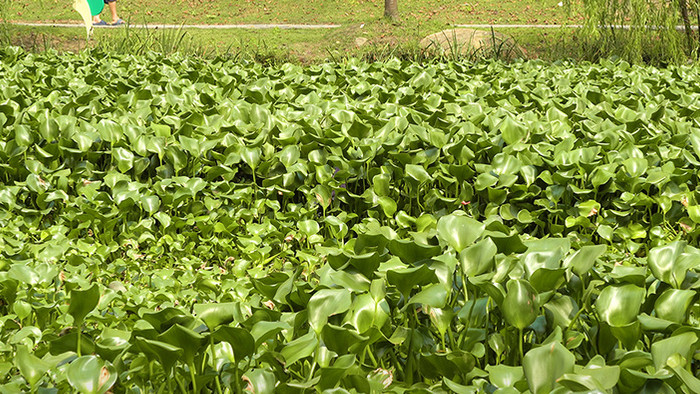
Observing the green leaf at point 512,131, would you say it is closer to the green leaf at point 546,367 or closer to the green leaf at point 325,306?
the green leaf at point 325,306

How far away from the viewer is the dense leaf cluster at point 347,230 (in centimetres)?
173

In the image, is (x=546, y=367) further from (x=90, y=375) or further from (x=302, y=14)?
(x=302, y=14)

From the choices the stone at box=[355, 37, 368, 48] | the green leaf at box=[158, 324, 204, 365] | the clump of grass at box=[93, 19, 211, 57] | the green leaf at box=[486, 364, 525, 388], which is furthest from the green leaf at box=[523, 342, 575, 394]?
the stone at box=[355, 37, 368, 48]

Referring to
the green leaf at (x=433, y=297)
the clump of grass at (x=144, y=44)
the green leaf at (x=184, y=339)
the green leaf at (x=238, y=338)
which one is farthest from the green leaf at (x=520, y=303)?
the clump of grass at (x=144, y=44)

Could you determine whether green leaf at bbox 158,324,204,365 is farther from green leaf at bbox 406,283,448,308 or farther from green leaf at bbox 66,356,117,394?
green leaf at bbox 406,283,448,308

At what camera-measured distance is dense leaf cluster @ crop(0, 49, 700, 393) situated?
68.1 inches

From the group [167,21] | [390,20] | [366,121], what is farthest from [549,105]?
[167,21]

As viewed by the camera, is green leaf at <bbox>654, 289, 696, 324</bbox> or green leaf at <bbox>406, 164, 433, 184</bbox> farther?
green leaf at <bbox>406, 164, 433, 184</bbox>

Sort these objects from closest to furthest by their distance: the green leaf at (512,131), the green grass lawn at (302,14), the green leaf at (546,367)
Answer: the green leaf at (546,367)
the green leaf at (512,131)
the green grass lawn at (302,14)

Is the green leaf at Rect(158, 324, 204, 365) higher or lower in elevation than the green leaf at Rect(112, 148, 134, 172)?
higher

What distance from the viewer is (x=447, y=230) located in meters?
2.07

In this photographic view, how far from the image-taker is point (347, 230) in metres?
3.59

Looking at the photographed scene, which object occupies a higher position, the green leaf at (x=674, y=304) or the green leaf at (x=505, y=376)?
the green leaf at (x=674, y=304)

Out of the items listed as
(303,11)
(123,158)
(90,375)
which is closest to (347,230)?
(123,158)
